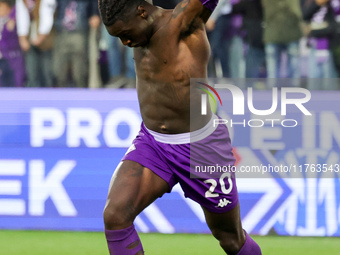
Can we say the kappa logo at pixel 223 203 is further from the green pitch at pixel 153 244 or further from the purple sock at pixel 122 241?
the green pitch at pixel 153 244

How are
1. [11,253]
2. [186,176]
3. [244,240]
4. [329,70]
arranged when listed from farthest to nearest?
[329,70], [11,253], [244,240], [186,176]

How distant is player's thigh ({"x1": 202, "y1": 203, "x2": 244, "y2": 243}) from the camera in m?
4.39

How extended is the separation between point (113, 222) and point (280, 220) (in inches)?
113

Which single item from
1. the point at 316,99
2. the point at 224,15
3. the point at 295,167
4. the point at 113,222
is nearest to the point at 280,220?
the point at 295,167

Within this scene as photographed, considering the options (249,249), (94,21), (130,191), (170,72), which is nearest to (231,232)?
(249,249)

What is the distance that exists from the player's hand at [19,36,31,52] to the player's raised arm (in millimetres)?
3807

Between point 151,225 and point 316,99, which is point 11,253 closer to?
point 151,225

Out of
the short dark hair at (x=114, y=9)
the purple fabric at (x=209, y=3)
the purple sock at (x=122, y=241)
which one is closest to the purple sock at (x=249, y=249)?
the purple sock at (x=122, y=241)

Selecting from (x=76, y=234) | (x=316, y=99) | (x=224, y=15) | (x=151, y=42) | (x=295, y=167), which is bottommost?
(x=76, y=234)

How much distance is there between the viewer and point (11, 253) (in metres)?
5.80

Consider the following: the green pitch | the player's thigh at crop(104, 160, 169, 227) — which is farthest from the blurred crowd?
the player's thigh at crop(104, 160, 169, 227)

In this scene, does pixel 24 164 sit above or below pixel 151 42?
below

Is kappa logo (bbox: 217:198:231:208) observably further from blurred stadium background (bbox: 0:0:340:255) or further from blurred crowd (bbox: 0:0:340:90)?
blurred crowd (bbox: 0:0:340:90)

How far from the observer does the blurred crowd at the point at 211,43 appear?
7.32m
